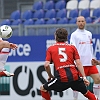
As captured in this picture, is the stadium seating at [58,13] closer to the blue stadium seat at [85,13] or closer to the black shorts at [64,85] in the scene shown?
the blue stadium seat at [85,13]

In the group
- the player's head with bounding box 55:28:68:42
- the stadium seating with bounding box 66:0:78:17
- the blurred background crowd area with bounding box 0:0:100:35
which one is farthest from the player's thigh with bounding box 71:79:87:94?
the stadium seating with bounding box 66:0:78:17

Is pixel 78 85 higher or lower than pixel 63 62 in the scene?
lower

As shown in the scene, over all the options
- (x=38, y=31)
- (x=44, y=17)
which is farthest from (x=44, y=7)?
(x=38, y=31)

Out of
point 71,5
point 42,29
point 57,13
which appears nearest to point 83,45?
point 42,29

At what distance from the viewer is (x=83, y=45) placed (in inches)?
448

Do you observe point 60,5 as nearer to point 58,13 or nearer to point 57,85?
point 58,13

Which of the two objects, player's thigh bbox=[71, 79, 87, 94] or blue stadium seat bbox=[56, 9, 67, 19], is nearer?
player's thigh bbox=[71, 79, 87, 94]

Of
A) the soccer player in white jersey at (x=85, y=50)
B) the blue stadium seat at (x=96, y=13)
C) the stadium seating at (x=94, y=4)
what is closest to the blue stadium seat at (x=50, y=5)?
the stadium seating at (x=94, y=4)

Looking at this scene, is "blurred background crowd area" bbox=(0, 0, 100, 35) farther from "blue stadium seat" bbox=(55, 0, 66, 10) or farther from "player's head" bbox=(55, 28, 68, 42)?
"player's head" bbox=(55, 28, 68, 42)

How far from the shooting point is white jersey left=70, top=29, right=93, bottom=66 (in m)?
11.4

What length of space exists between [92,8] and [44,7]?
7.37 ft

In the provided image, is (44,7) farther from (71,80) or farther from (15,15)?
(71,80)

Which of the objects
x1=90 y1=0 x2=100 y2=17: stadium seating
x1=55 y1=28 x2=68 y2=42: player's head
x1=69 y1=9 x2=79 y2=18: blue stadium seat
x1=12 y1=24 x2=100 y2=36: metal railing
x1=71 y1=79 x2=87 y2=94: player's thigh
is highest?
x1=90 y1=0 x2=100 y2=17: stadium seating

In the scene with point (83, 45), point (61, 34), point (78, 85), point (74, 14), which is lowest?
point (78, 85)
